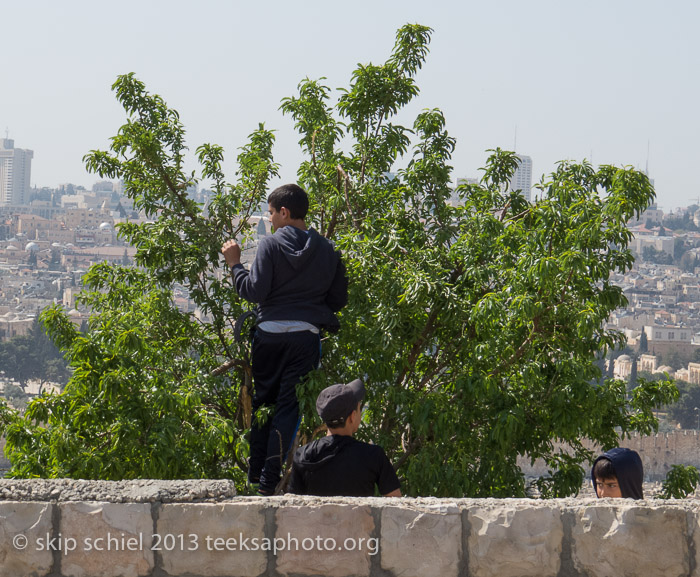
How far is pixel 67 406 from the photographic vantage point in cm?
388

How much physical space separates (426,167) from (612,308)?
1.50 m

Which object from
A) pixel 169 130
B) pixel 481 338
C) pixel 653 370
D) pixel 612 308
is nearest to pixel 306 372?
pixel 481 338

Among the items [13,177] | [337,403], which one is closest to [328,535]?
[337,403]

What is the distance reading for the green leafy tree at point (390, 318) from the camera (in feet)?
12.5

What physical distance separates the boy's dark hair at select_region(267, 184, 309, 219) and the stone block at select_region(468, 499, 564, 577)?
1.61m

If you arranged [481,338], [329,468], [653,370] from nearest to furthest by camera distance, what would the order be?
[329,468] → [481,338] → [653,370]

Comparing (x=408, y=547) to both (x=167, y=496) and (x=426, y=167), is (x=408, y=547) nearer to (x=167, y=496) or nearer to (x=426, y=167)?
(x=167, y=496)

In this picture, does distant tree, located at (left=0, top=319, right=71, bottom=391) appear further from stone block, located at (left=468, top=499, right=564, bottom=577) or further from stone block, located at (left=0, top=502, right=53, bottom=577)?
stone block, located at (left=468, top=499, right=564, bottom=577)

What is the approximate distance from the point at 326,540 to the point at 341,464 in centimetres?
47

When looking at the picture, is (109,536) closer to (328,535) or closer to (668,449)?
(328,535)

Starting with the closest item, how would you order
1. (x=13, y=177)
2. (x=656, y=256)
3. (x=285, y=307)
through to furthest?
(x=285, y=307), (x=656, y=256), (x=13, y=177)

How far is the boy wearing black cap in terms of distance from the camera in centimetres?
291

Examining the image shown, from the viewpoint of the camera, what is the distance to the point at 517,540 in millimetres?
2436

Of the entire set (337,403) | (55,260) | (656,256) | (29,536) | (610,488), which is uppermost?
(656,256)
